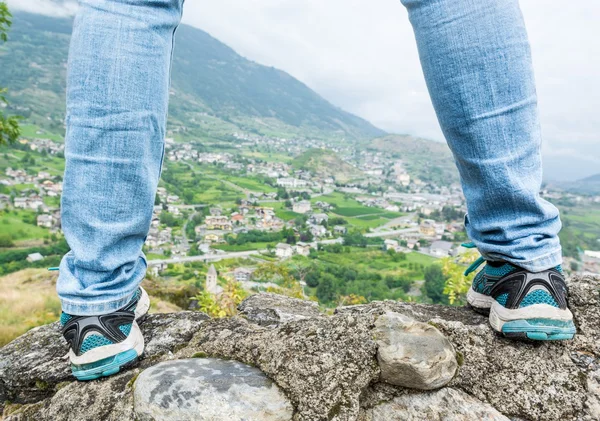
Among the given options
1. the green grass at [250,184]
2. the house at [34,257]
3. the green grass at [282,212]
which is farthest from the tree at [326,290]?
the green grass at [250,184]

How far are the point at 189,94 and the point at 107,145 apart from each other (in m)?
168

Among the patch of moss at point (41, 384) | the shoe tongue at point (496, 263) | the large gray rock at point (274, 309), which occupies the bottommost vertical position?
the patch of moss at point (41, 384)

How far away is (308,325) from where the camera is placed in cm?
143

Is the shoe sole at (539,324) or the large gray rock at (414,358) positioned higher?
the shoe sole at (539,324)

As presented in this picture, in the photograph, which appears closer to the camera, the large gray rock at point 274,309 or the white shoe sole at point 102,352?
the white shoe sole at point 102,352

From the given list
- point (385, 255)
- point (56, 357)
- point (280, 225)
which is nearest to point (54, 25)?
point (280, 225)

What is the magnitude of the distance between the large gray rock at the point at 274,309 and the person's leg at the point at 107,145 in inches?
31.0

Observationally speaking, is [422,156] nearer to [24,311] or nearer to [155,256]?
[155,256]

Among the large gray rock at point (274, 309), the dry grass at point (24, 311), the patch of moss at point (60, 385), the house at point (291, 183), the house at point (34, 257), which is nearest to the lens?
the patch of moss at point (60, 385)

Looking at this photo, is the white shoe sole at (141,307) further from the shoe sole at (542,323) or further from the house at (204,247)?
the house at (204,247)

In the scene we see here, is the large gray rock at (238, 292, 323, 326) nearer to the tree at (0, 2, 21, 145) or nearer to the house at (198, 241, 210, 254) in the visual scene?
the tree at (0, 2, 21, 145)

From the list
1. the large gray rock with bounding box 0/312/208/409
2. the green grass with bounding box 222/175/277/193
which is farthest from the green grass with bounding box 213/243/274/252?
the large gray rock with bounding box 0/312/208/409

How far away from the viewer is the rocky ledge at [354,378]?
3.83ft

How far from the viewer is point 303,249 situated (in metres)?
41.8
